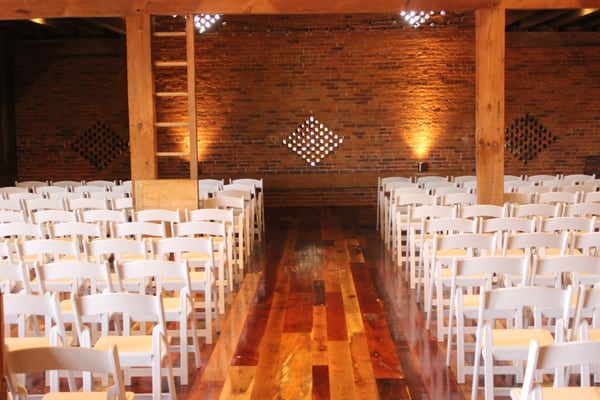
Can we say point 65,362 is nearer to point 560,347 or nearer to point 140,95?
point 560,347

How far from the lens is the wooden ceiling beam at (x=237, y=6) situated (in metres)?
9.12

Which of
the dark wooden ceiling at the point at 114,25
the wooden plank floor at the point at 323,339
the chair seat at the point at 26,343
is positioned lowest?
the wooden plank floor at the point at 323,339

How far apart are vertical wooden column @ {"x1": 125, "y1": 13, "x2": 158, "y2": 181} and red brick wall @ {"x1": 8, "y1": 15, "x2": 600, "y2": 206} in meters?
5.55

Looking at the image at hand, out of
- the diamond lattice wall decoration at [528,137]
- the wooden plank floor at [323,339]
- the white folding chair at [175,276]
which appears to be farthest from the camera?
the diamond lattice wall decoration at [528,137]

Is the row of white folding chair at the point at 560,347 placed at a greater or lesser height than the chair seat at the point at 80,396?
greater

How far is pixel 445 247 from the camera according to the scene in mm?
5855

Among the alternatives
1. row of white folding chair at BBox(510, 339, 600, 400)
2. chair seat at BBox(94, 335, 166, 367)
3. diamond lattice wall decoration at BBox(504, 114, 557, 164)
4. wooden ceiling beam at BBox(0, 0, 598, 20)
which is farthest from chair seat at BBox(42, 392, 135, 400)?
diamond lattice wall decoration at BBox(504, 114, 557, 164)

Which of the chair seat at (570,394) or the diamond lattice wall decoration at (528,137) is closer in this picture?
the chair seat at (570,394)

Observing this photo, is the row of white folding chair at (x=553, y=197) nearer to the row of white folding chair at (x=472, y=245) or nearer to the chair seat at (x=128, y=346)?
the row of white folding chair at (x=472, y=245)

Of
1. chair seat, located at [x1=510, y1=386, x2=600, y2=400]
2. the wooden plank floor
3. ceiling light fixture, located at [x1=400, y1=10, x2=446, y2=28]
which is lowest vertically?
the wooden plank floor

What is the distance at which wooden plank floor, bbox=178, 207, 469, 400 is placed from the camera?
4.72 m

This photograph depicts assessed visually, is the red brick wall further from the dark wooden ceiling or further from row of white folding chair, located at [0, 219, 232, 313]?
row of white folding chair, located at [0, 219, 232, 313]

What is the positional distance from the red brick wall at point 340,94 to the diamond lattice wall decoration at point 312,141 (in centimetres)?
12

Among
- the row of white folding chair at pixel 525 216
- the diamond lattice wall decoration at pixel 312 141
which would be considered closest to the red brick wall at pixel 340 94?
the diamond lattice wall decoration at pixel 312 141
